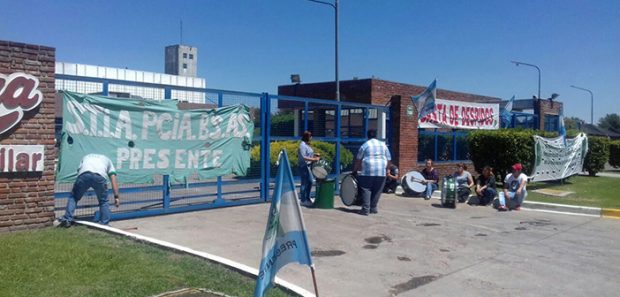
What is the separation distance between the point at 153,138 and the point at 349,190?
431 centimetres

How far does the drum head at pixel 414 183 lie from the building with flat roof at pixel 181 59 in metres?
69.6

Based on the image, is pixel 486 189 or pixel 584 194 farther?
pixel 584 194

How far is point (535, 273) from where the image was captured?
22.9 feet

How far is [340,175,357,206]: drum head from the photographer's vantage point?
1180cm

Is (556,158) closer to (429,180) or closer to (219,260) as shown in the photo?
(429,180)

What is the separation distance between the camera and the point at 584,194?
51.6 feet

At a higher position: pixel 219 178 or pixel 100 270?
pixel 219 178

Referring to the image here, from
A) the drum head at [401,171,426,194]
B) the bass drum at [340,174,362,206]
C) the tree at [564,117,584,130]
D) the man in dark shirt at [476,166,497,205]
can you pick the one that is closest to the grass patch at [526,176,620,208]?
the man in dark shirt at [476,166,497,205]

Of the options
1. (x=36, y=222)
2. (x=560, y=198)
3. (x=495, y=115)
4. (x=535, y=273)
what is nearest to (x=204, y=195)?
(x=36, y=222)

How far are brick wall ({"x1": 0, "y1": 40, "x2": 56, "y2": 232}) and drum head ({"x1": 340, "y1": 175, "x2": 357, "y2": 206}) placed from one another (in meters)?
5.89

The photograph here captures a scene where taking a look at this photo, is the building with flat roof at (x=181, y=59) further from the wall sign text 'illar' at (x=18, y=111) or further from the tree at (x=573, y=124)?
the wall sign text 'illar' at (x=18, y=111)

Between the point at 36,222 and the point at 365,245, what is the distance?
5.06 metres

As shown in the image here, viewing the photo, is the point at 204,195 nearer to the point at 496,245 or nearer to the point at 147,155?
the point at 147,155

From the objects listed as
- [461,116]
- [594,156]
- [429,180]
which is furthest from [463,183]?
[594,156]
